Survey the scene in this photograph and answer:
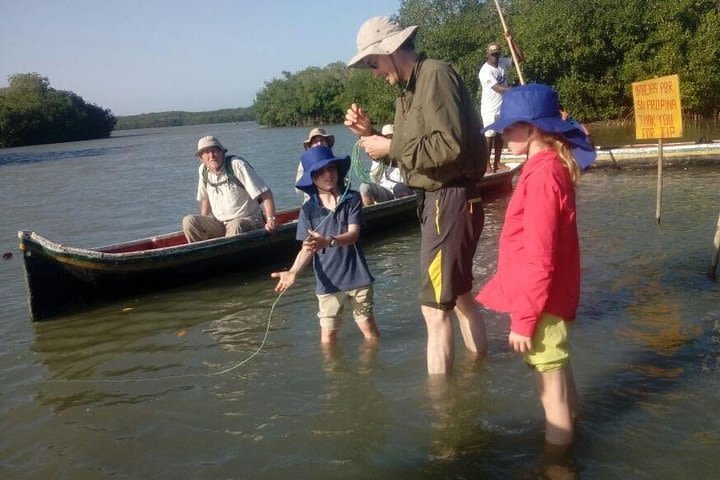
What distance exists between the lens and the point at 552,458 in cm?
389

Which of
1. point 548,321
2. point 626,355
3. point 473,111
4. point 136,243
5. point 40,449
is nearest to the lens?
point 548,321

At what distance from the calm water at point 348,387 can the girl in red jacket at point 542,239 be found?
0.86 meters

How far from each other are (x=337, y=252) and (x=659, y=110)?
20.6ft

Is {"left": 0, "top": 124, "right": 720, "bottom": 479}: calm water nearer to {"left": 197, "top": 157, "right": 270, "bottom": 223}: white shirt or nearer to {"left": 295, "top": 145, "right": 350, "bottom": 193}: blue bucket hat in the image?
{"left": 197, "top": 157, "right": 270, "bottom": 223}: white shirt

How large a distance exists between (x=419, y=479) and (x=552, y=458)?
2.58 ft

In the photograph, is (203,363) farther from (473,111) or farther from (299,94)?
(299,94)

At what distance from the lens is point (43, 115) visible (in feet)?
288

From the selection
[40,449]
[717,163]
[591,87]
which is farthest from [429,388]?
[591,87]

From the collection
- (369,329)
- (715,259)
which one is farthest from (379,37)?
(715,259)

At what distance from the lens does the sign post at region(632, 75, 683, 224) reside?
927cm

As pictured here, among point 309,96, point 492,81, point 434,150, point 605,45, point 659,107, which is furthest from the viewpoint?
point 309,96

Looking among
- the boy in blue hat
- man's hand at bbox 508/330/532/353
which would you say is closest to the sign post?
the boy in blue hat

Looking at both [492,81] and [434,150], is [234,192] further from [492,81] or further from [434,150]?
[492,81]

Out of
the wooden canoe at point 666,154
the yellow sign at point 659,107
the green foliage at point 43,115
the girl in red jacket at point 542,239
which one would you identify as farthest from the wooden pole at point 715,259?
the green foliage at point 43,115
